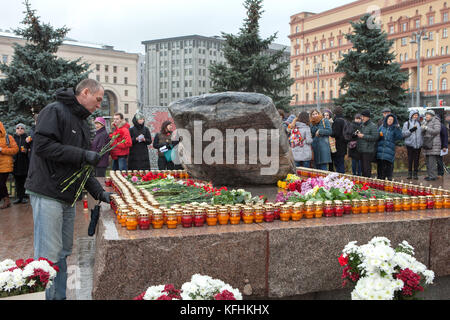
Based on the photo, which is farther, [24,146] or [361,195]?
[24,146]

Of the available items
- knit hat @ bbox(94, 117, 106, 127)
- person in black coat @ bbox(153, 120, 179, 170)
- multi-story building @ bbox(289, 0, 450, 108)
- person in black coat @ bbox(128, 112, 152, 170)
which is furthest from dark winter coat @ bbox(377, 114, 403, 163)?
multi-story building @ bbox(289, 0, 450, 108)

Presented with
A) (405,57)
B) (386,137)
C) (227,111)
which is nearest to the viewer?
(227,111)

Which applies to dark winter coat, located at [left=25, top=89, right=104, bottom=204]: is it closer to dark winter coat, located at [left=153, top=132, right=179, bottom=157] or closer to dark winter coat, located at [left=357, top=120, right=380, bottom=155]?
dark winter coat, located at [left=153, top=132, right=179, bottom=157]

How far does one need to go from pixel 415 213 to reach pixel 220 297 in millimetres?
2512

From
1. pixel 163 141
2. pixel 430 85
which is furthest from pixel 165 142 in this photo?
pixel 430 85

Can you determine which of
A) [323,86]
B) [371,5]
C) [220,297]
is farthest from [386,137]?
[323,86]

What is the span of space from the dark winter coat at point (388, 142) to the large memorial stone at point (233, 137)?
11.4 ft

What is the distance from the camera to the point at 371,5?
58.4m

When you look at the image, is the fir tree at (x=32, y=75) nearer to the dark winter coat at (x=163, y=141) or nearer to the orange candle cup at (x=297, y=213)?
the dark winter coat at (x=163, y=141)

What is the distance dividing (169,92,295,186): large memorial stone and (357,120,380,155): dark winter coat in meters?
3.24

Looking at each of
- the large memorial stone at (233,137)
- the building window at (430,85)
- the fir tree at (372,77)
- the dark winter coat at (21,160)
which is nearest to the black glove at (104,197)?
the large memorial stone at (233,137)

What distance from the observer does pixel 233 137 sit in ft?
16.0

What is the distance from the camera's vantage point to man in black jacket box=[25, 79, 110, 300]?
3.07m

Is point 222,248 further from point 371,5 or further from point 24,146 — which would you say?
point 371,5
